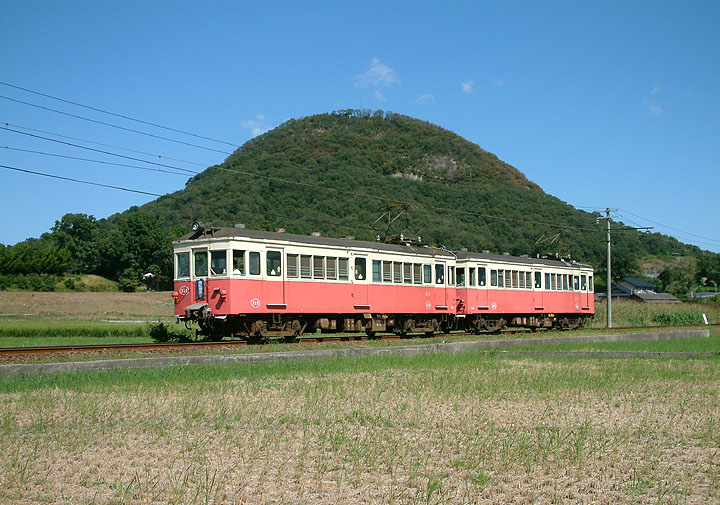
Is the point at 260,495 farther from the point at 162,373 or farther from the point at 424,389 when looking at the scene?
the point at 162,373

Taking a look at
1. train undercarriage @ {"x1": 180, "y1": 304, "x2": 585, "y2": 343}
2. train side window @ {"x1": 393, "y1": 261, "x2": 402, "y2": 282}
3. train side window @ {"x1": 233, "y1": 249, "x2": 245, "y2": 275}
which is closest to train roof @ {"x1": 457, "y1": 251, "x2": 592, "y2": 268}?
train undercarriage @ {"x1": 180, "y1": 304, "x2": 585, "y2": 343}

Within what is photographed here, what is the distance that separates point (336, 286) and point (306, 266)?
5.49 feet

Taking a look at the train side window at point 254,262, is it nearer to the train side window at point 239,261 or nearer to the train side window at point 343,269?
the train side window at point 239,261

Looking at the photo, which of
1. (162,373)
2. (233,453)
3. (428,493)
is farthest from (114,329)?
(428,493)

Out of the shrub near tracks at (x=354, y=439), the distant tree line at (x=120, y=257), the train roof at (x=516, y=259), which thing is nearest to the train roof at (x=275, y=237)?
the train roof at (x=516, y=259)

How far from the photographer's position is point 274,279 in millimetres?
23578

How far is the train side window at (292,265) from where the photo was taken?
2412 cm

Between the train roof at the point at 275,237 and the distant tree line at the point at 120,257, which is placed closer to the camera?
the train roof at the point at 275,237

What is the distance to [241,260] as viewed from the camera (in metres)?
22.8

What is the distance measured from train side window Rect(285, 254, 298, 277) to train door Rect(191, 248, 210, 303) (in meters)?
2.67

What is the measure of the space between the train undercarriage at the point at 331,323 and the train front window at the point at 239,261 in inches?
58.8

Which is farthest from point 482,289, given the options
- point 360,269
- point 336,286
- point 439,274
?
point 336,286

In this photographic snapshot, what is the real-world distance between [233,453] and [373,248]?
19.4m

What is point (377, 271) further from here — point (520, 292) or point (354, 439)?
point (354, 439)
